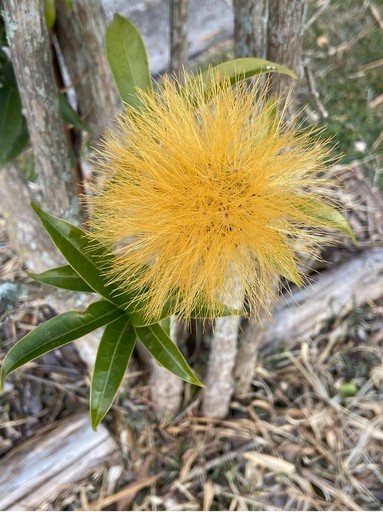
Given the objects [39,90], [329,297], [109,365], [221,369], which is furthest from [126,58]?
[329,297]

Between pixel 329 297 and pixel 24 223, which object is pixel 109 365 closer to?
pixel 24 223

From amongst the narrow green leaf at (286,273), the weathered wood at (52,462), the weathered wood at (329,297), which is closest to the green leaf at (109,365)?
the narrow green leaf at (286,273)

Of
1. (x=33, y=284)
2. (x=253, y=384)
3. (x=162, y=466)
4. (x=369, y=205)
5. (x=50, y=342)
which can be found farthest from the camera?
(x=369, y=205)

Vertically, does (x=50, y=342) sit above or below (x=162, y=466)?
above

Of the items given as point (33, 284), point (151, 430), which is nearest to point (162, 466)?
point (151, 430)

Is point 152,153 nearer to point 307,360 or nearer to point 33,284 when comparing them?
point 33,284

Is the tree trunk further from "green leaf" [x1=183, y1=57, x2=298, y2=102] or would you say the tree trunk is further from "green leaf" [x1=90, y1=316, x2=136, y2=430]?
"green leaf" [x1=90, y1=316, x2=136, y2=430]

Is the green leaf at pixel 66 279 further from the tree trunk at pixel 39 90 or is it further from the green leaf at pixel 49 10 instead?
the green leaf at pixel 49 10

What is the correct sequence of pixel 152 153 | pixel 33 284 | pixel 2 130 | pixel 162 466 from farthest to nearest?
pixel 162 466, pixel 33 284, pixel 2 130, pixel 152 153

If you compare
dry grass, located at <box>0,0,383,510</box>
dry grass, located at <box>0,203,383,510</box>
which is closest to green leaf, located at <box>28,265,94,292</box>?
dry grass, located at <box>0,0,383,510</box>
